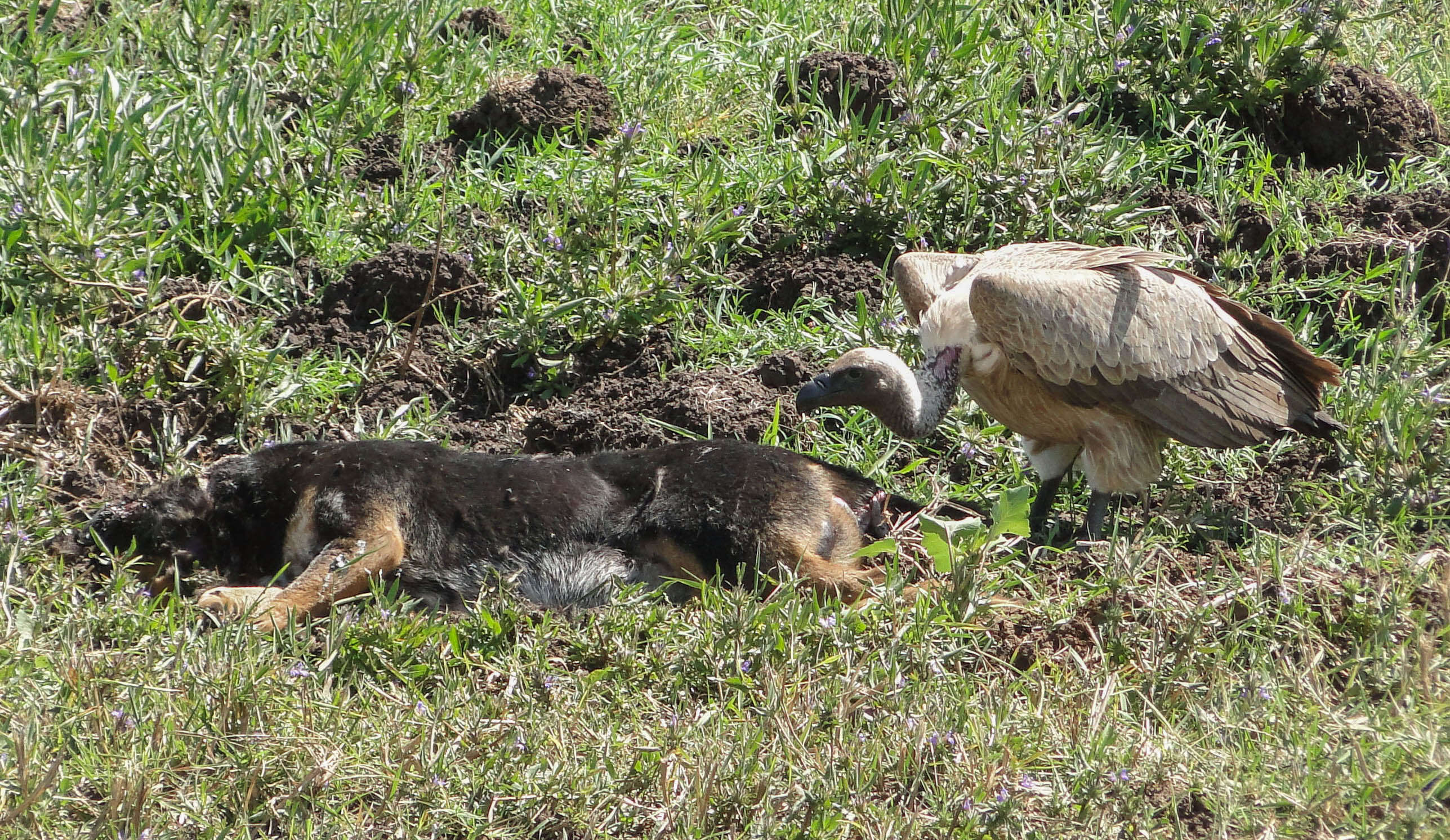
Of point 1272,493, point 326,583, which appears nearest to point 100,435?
point 326,583

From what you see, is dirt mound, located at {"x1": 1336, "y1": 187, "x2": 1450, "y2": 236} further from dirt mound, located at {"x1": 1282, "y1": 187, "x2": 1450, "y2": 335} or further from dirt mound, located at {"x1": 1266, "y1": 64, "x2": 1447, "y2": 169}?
dirt mound, located at {"x1": 1266, "y1": 64, "x2": 1447, "y2": 169}

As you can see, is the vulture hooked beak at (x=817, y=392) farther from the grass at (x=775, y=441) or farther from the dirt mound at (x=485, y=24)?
the dirt mound at (x=485, y=24)

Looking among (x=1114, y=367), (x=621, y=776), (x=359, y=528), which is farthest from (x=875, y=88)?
(x=621, y=776)

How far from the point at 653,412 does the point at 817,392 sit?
79 centimetres

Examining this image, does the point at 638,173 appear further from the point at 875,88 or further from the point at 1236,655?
the point at 1236,655

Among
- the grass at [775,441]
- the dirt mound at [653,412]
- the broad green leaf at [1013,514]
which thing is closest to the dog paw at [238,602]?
the grass at [775,441]

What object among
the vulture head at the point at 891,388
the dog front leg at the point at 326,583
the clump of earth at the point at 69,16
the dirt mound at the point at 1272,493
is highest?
the clump of earth at the point at 69,16

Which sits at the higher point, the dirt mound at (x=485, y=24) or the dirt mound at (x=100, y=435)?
the dirt mound at (x=485, y=24)

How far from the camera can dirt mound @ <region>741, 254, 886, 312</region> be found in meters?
6.34

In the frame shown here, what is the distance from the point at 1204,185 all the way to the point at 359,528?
4.43 meters

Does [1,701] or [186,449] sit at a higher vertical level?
[1,701]

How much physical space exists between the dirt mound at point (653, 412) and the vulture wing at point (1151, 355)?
1.01 metres

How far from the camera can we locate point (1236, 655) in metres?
4.25

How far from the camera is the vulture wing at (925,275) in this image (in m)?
5.75
